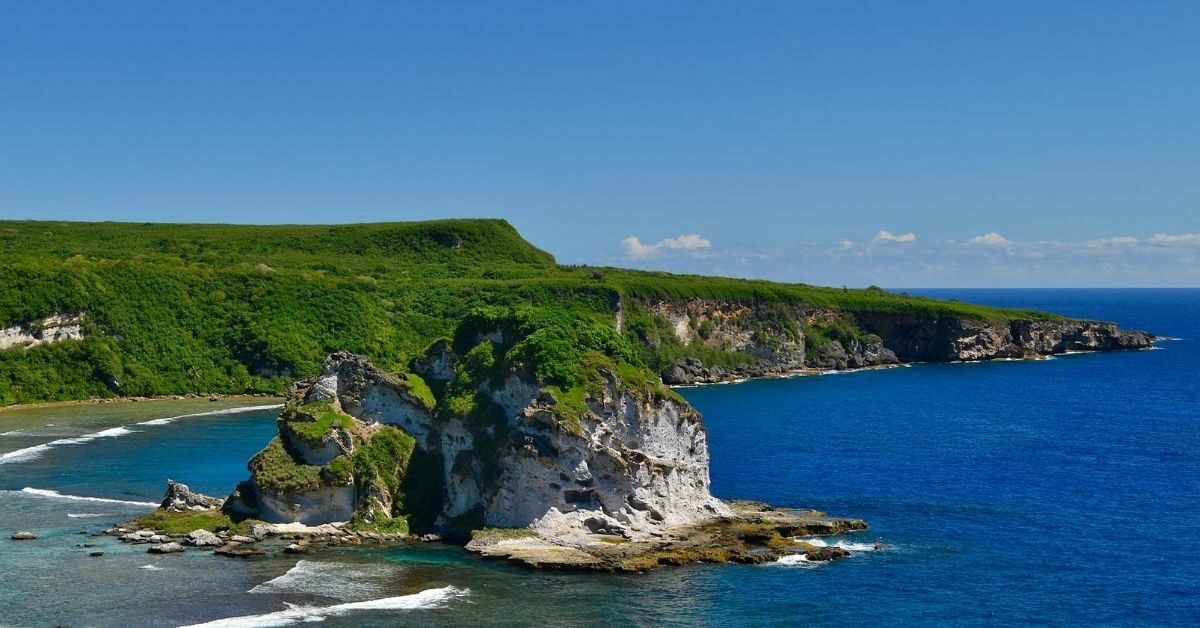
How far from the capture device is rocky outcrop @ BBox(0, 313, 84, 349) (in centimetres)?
12562

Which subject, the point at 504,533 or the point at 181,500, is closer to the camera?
the point at 504,533

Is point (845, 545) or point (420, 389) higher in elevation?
point (420, 389)

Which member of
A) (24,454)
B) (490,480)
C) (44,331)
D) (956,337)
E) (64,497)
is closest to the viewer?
(490,480)

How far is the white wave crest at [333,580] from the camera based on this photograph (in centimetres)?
4925

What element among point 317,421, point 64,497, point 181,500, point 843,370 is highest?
point 317,421

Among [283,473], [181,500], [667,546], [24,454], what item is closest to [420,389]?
[283,473]

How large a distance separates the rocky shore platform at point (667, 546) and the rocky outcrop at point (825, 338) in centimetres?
8825

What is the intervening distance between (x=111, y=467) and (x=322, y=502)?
97.6ft

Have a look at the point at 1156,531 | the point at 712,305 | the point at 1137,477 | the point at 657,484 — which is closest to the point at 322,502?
the point at 657,484

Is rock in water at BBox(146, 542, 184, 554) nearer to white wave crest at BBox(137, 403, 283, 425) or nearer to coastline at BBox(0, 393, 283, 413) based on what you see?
white wave crest at BBox(137, 403, 283, 425)

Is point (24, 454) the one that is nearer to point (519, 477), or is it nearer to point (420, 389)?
point (420, 389)

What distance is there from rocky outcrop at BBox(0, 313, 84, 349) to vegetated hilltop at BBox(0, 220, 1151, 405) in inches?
6.4

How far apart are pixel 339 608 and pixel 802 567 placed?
69.8ft

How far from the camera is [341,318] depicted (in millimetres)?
150625
